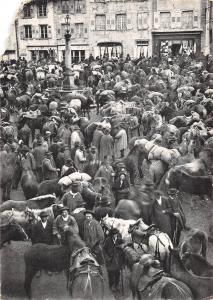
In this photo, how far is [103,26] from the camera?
35.5 feet

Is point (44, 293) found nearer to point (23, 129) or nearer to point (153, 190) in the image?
point (153, 190)

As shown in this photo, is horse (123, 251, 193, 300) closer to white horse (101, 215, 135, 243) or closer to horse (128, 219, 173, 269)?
horse (128, 219, 173, 269)

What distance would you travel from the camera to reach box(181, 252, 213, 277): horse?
280 inches

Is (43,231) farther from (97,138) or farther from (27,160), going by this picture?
(97,138)

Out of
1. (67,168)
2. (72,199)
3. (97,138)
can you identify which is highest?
(97,138)

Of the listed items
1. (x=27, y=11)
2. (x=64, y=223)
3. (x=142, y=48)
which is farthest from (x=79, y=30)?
(x=64, y=223)

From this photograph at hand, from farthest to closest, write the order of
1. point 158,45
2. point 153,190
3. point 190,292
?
point 158,45
point 153,190
point 190,292

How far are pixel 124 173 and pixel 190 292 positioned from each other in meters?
2.82

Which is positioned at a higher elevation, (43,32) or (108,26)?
(108,26)

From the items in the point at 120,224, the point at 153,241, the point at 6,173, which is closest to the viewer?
the point at 153,241

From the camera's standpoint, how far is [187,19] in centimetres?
980

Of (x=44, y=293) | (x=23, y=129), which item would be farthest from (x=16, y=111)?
(x=44, y=293)

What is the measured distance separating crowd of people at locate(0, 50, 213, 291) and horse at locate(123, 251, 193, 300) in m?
0.55

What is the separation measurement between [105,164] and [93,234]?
231 cm
